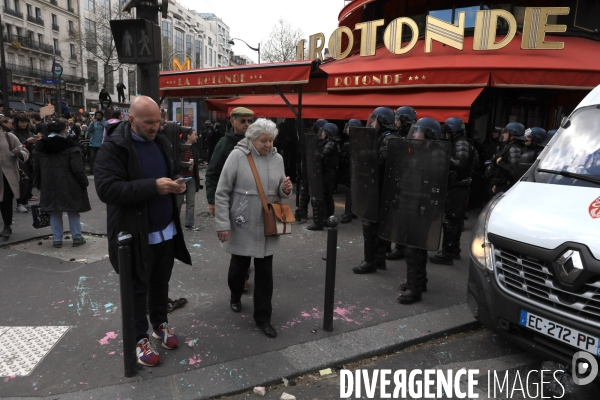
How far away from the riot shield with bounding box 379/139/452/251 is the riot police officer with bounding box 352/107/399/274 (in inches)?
14.4

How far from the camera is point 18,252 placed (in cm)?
566

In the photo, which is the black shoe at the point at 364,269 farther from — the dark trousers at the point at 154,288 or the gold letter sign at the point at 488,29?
the gold letter sign at the point at 488,29

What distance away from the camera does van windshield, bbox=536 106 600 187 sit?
3.20 m

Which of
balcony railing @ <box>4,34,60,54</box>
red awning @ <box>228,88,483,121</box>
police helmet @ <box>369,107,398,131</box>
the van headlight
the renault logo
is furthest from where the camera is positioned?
balcony railing @ <box>4,34,60,54</box>

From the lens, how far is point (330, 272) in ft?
11.9

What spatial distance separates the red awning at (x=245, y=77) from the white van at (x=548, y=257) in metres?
4.64

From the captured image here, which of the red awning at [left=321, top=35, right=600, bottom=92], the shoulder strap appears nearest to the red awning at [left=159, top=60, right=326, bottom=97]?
the red awning at [left=321, top=35, right=600, bottom=92]

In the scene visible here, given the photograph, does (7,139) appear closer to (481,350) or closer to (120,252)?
(120,252)

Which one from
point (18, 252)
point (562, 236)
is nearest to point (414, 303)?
point (562, 236)

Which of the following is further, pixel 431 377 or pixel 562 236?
pixel 431 377

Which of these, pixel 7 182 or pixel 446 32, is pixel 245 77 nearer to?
pixel 7 182

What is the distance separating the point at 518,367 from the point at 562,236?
49.3 inches

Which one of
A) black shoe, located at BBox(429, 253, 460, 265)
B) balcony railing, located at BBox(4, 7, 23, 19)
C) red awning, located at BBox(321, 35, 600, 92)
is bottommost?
black shoe, located at BBox(429, 253, 460, 265)

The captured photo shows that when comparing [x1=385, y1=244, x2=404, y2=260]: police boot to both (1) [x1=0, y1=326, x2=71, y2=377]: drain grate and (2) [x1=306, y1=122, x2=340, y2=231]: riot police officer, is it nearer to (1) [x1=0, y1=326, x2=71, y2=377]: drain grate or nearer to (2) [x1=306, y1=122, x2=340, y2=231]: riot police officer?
(2) [x1=306, y1=122, x2=340, y2=231]: riot police officer
